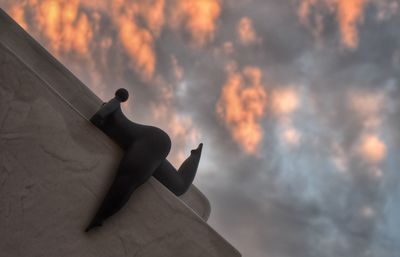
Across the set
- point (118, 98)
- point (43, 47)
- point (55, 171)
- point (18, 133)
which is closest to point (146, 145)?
point (118, 98)

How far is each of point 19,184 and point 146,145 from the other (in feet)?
5.02

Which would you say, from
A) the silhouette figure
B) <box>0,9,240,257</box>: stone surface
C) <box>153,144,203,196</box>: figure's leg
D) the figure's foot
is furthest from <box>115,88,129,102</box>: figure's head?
the figure's foot

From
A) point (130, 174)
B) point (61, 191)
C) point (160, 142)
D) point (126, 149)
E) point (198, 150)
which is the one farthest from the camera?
point (198, 150)

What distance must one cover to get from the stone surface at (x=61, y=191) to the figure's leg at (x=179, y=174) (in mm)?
735

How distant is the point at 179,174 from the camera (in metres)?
5.90

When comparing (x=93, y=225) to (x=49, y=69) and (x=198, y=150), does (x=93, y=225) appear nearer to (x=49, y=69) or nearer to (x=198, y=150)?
(x=49, y=69)

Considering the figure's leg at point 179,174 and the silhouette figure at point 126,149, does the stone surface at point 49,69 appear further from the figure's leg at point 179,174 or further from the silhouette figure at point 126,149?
the figure's leg at point 179,174

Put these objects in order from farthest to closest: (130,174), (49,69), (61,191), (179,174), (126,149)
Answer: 1. (179,174)
2. (49,69)
3. (126,149)
4. (130,174)
5. (61,191)

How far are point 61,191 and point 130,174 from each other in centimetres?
81

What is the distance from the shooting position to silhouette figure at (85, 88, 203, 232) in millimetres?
4133

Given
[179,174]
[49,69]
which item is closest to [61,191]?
[49,69]

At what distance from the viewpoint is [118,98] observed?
468 centimetres

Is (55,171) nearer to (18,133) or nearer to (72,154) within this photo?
(72,154)

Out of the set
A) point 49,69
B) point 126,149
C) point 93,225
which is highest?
point 49,69
